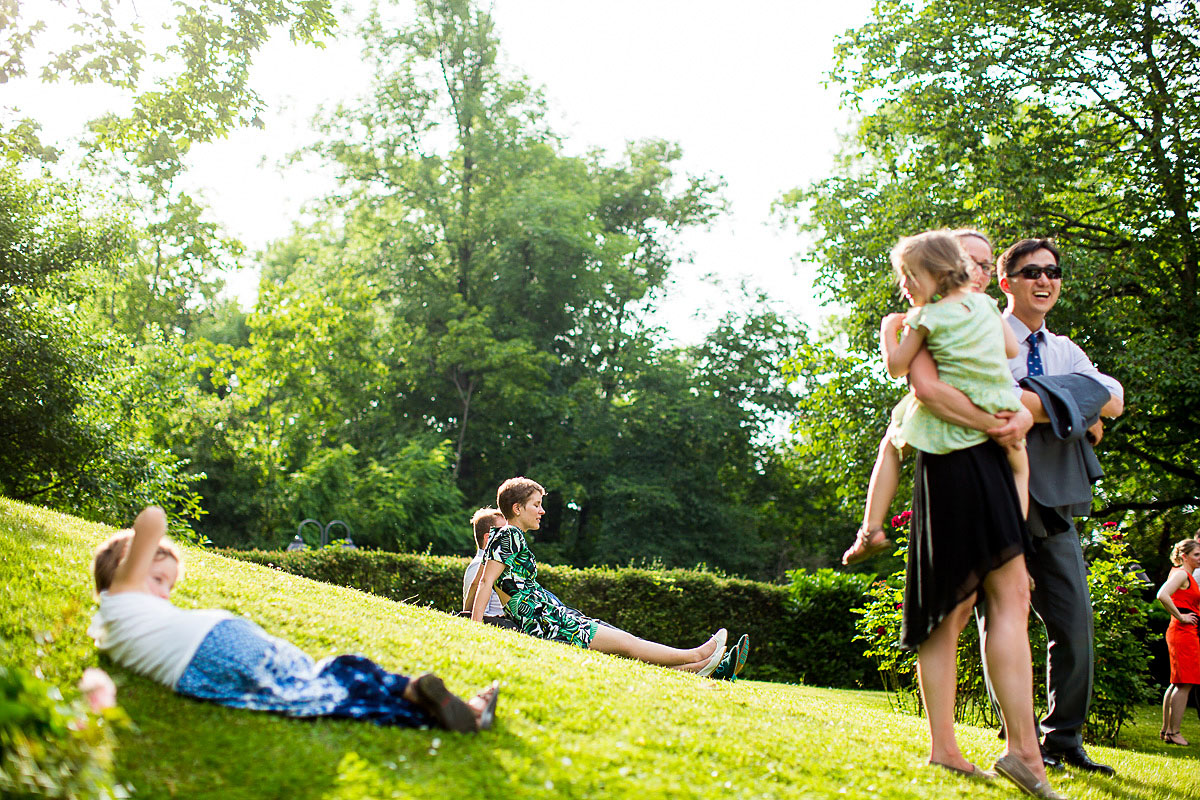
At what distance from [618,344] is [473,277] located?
6.66 meters

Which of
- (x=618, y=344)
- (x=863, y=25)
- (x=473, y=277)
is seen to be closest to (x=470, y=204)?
(x=473, y=277)

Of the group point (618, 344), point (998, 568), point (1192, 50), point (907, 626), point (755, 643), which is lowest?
point (755, 643)

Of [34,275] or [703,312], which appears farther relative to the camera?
[703,312]

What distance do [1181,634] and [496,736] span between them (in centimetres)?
949

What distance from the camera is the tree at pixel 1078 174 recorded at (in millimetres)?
16875

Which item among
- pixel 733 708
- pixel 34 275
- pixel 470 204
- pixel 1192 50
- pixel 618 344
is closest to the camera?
pixel 733 708

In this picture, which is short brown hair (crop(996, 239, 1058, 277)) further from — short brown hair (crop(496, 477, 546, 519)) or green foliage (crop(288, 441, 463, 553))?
green foliage (crop(288, 441, 463, 553))

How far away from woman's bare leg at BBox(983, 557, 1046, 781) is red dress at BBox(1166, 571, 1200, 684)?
7.67m

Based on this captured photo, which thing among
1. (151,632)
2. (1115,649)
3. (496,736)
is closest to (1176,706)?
(1115,649)

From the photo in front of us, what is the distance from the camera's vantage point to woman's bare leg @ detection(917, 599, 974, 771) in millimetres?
4113

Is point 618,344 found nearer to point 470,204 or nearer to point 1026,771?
point 470,204

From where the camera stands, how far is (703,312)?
134 feet

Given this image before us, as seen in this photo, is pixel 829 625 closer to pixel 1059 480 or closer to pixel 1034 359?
Result: pixel 1034 359

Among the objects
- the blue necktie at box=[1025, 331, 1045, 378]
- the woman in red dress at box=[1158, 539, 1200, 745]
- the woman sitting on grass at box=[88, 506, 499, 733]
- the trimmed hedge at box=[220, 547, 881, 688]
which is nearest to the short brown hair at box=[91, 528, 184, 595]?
the woman sitting on grass at box=[88, 506, 499, 733]
